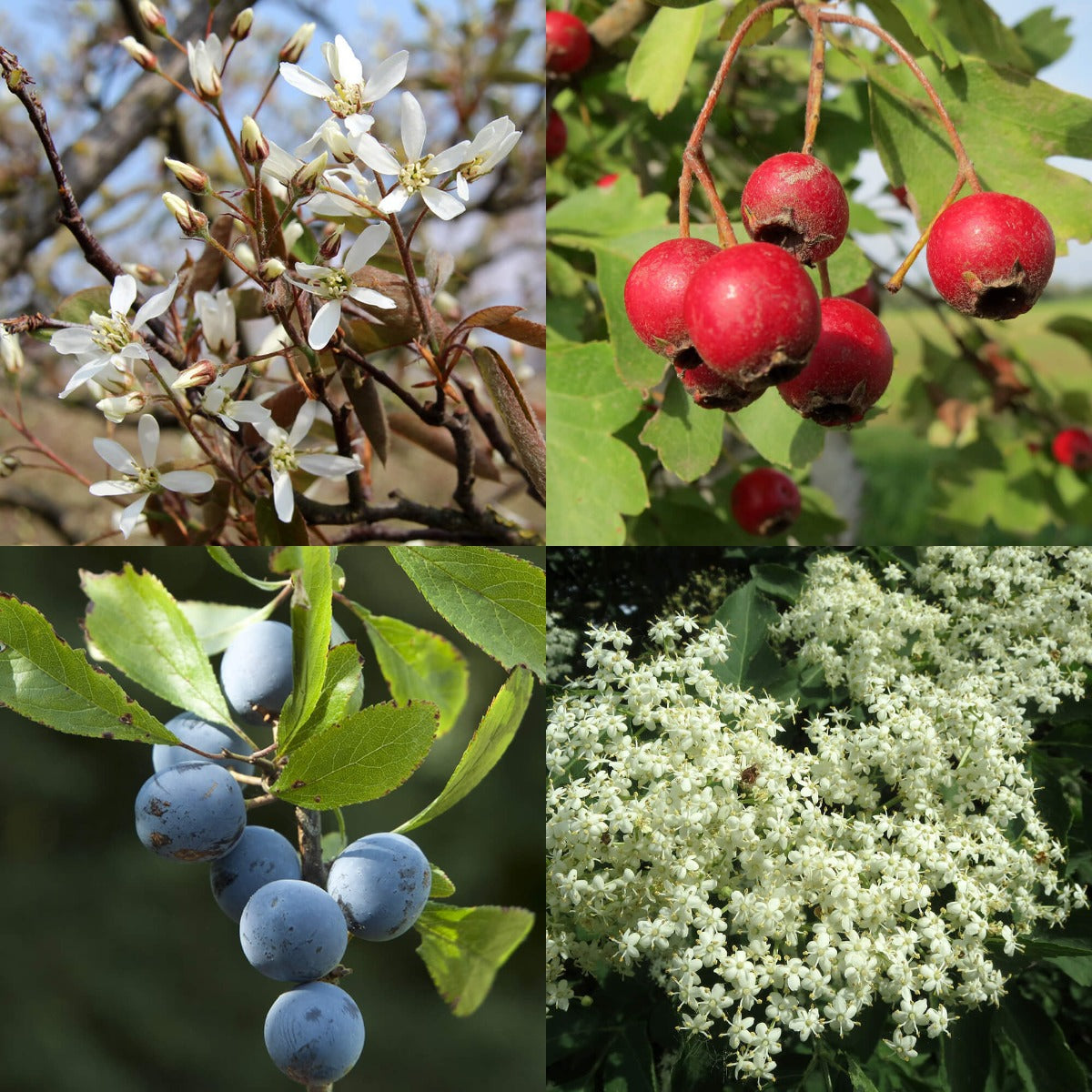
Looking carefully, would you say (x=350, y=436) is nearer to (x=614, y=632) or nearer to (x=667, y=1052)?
(x=614, y=632)

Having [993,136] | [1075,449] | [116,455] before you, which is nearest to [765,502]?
[993,136]

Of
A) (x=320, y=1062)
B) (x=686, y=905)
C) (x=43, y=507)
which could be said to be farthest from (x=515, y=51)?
(x=320, y=1062)

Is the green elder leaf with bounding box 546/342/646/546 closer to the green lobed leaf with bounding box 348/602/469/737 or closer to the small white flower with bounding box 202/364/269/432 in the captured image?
the green lobed leaf with bounding box 348/602/469/737

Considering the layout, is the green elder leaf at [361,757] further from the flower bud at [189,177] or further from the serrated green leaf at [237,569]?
the flower bud at [189,177]

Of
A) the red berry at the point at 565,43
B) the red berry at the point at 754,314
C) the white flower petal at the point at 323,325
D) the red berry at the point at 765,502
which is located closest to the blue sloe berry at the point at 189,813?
the white flower petal at the point at 323,325

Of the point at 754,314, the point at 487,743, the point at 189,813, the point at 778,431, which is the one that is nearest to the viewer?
the point at 754,314

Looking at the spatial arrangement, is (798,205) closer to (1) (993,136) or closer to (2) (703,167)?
(2) (703,167)
